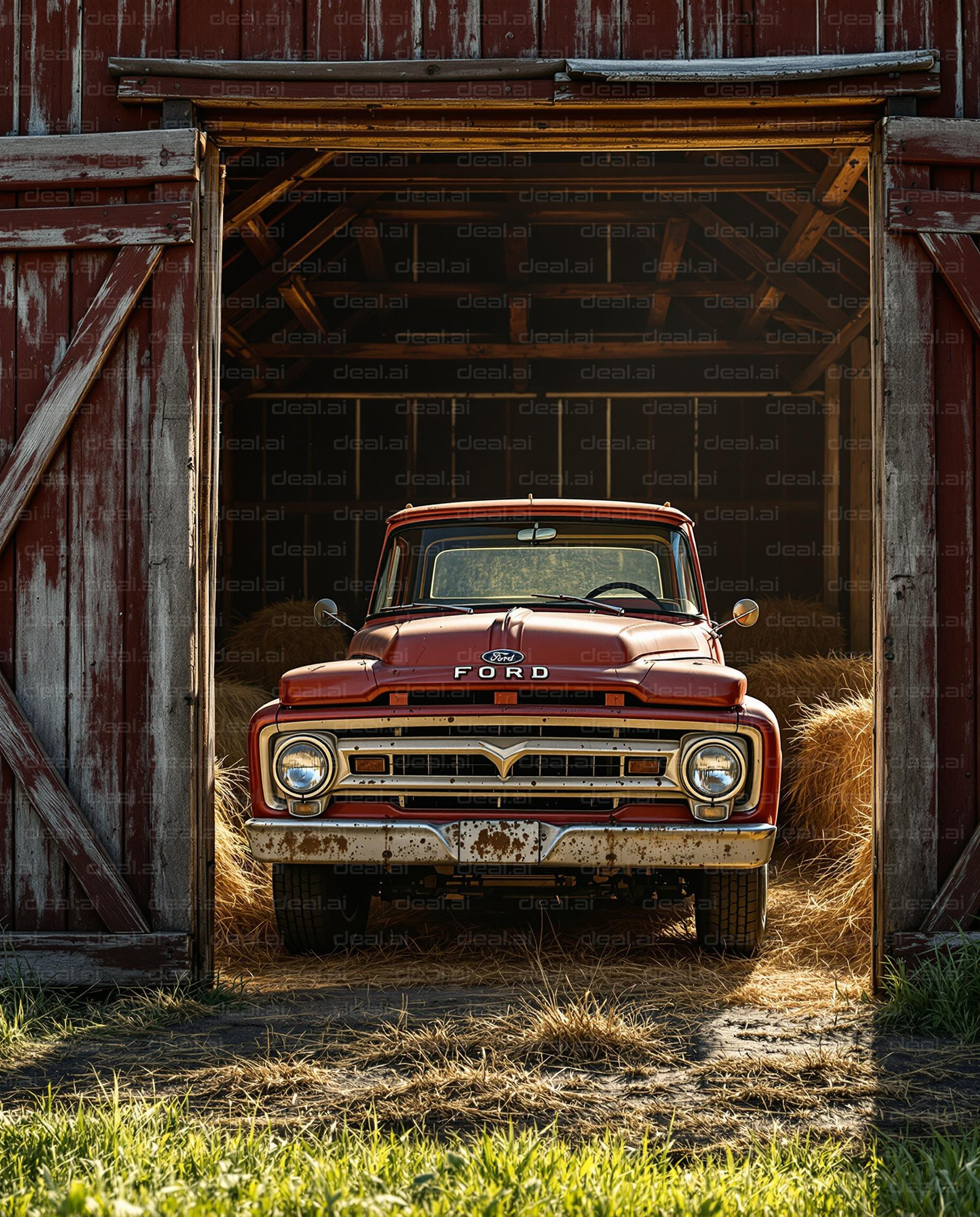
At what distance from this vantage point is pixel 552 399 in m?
14.3

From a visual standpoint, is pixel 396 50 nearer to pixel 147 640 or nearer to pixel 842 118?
pixel 842 118

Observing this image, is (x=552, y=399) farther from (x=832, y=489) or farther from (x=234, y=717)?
(x=234, y=717)

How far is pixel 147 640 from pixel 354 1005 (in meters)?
1.63

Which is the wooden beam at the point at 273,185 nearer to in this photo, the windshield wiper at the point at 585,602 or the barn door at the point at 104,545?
the barn door at the point at 104,545

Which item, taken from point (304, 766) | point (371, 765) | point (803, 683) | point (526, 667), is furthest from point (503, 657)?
point (803, 683)

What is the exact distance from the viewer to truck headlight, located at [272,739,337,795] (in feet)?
14.5

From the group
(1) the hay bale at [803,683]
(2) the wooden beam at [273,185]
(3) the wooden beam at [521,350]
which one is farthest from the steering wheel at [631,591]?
(3) the wooden beam at [521,350]

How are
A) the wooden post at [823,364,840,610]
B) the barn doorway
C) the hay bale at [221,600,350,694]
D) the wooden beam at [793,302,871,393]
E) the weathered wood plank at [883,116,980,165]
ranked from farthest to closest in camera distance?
the wooden post at [823,364,840,610]
the barn doorway
the wooden beam at [793,302,871,393]
the hay bale at [221,600,350,694]
the weathered wood plank at [883,116,980,165]

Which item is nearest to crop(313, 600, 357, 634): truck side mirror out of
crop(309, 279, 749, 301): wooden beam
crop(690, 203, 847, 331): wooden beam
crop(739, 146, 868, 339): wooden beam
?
crop(739, 146, 868, 339): wooden beam

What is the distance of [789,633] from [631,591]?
654 centimetres

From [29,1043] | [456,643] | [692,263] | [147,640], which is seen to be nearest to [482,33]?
[456,643]

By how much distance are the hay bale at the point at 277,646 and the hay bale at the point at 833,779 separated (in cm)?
506

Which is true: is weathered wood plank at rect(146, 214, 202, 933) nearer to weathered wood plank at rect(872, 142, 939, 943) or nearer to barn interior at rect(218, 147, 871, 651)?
weathered wood plank at rect(872, 142, 939, 943)

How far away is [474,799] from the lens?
4359 mm
